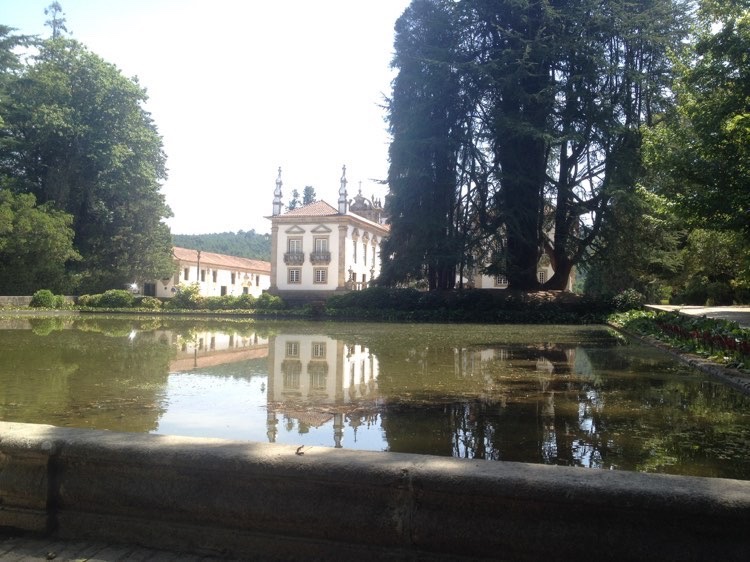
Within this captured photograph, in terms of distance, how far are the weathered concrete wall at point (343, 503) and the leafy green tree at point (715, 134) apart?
29.6 ft

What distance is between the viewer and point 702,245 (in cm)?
2177

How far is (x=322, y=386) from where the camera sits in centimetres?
686

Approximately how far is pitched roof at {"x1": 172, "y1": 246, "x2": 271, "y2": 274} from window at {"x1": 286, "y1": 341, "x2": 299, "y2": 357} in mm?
42778

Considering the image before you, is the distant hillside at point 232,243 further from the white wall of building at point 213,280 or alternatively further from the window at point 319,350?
the window at point 319,350

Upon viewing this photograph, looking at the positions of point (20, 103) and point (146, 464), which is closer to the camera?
point (146, 464)

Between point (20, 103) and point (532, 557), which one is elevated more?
point (20, 103)

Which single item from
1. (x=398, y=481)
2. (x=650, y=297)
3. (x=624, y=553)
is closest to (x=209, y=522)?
(x=398, y=481)

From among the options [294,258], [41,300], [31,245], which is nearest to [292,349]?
[41,300]

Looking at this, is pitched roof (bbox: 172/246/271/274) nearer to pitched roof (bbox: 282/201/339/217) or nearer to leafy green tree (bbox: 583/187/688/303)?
pitched roof (bbox: 282/201/339/217)

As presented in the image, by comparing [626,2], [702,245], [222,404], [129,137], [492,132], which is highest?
[626,2]

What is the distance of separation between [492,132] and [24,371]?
72.4ft

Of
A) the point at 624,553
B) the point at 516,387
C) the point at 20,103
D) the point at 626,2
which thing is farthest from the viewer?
the point at 20,103

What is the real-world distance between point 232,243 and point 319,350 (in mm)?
98298

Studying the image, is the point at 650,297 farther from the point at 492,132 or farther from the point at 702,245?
the point at 492,132
